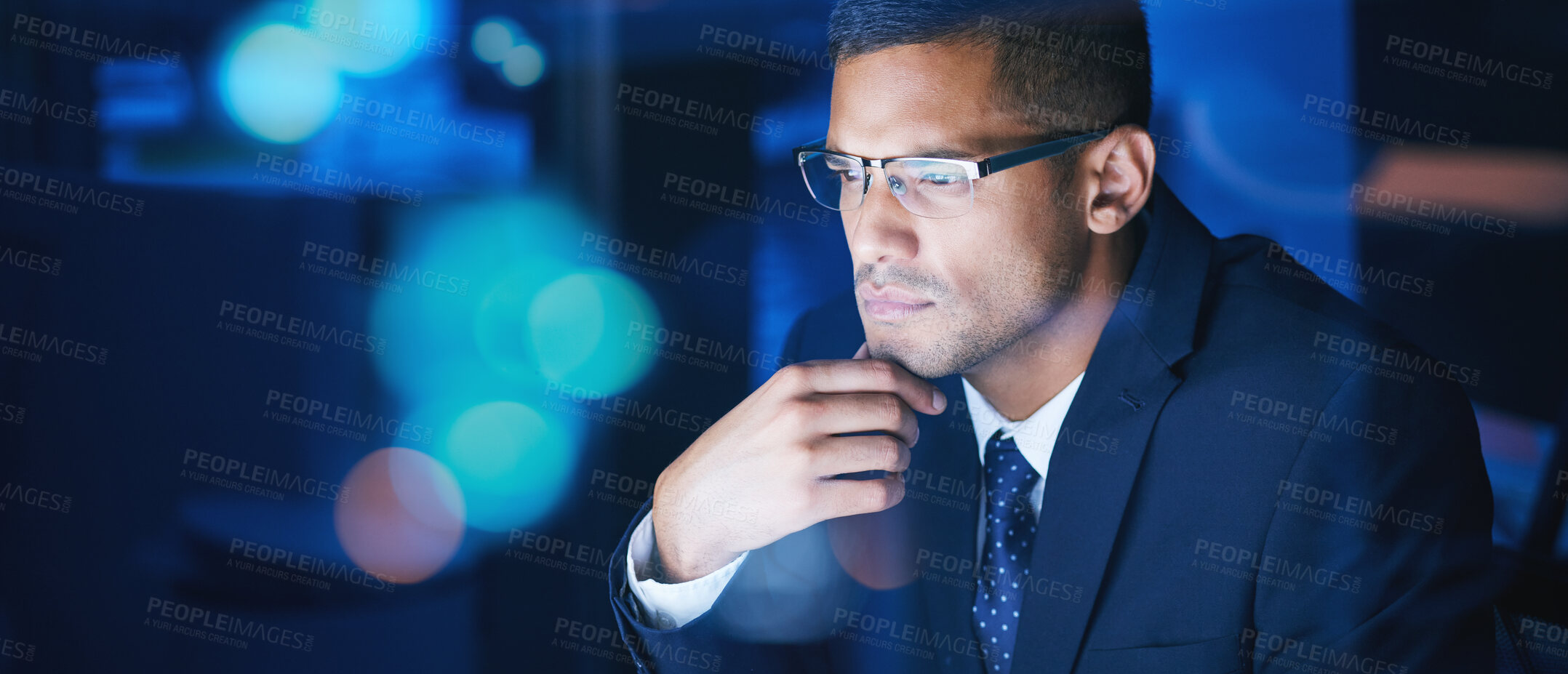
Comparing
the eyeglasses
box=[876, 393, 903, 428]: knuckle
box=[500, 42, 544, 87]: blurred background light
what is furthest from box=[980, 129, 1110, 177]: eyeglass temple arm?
box=[500, 42, 544, 87]: blurred background light

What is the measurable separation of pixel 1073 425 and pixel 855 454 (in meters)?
0.43

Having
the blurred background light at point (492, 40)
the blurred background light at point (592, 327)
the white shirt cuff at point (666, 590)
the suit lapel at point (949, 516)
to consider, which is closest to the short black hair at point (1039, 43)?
the suit lapel at point (949, 516)

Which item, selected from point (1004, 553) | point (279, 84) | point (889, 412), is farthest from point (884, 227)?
point (279, 84)

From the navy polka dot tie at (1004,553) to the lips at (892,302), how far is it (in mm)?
368

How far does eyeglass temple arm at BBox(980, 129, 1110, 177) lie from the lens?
1.40 m

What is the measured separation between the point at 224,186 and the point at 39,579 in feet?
3.53

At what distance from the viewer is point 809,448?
4.38 ft

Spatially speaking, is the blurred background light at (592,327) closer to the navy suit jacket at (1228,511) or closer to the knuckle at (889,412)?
the navy suit jacket at (1228,511)

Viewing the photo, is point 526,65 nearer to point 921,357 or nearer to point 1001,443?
point 921,357

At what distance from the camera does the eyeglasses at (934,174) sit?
1.40 m

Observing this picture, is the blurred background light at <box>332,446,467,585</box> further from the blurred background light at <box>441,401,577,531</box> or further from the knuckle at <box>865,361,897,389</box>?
the knuckle at <box>865,361,897,389</box>

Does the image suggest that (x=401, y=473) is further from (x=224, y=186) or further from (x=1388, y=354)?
(x=1388, y=354)

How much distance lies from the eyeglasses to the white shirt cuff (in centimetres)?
70

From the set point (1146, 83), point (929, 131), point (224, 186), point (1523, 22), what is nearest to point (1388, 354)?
point (1146, 83)
